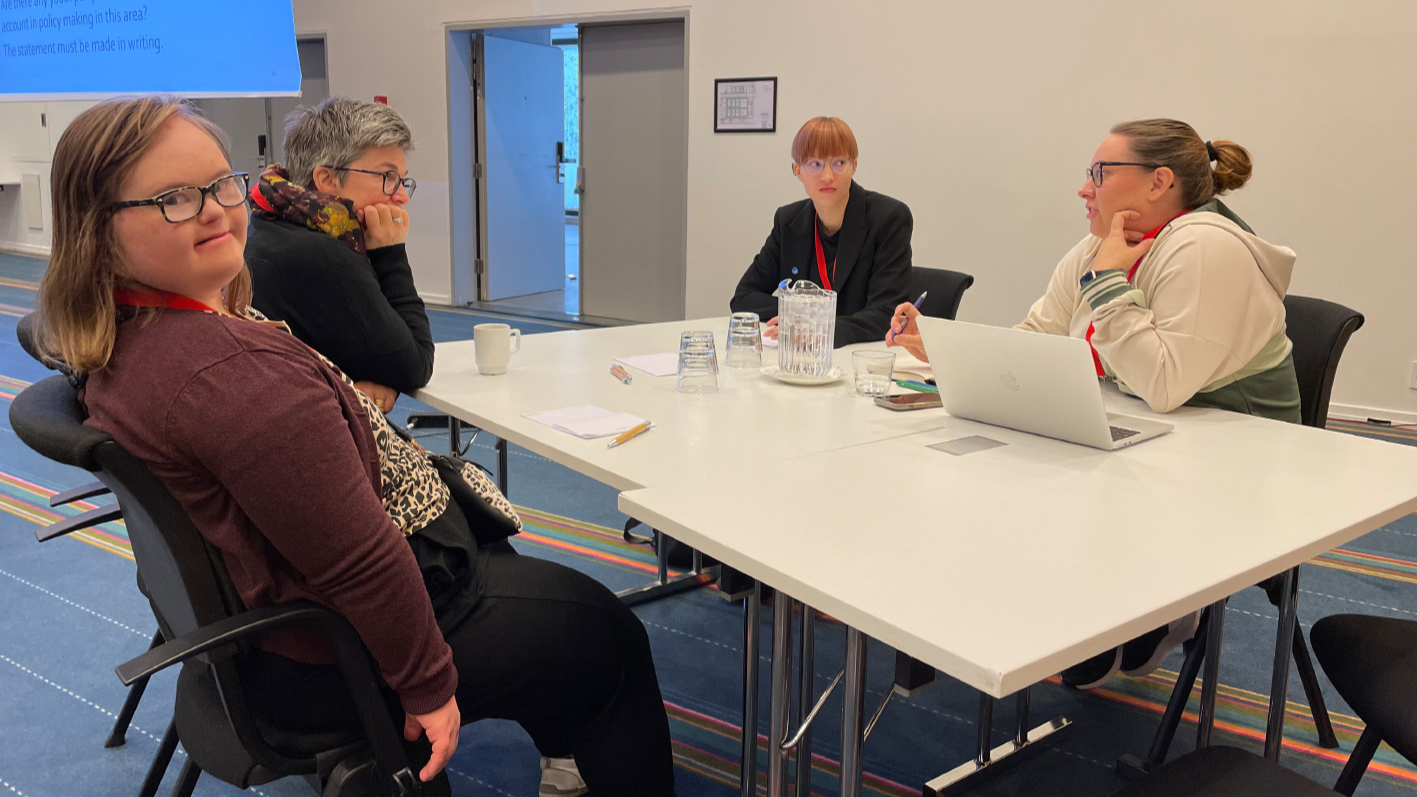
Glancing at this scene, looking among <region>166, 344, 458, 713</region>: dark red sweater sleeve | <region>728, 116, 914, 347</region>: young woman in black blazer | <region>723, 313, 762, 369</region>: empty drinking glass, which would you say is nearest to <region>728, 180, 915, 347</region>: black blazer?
<region>728, 116, 914, 347</region>: young woman in black blazer

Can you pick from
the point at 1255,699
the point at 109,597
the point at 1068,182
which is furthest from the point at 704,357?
the point at 1068,182

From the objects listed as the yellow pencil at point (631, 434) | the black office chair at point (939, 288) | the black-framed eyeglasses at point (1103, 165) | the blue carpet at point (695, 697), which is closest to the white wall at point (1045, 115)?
the blue carpet at point (695, 697)

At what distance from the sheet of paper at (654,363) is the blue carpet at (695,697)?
2.29 feet

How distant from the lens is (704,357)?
1.92 meters

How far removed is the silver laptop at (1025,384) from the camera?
147 centimetres

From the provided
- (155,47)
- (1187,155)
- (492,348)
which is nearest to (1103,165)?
(1187,155)

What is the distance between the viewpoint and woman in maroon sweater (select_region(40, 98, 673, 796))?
999 millimetres

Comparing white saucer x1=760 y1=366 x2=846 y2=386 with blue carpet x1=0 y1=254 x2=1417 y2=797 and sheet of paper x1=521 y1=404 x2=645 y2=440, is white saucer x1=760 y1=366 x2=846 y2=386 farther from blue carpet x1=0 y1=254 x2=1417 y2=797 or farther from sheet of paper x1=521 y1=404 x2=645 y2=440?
blue carpet x1=0 y1=254 x2=1417 y2=797

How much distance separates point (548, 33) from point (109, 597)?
5.96m

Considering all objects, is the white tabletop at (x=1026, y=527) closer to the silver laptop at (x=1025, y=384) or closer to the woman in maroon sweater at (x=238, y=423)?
the silver laptop at (x=1025, y=384)

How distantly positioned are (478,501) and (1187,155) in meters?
1.47

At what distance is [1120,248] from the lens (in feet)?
6.28

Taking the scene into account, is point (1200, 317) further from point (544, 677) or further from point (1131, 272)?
point (544, 677)

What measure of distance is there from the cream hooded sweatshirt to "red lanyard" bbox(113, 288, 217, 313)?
4.89 feet
